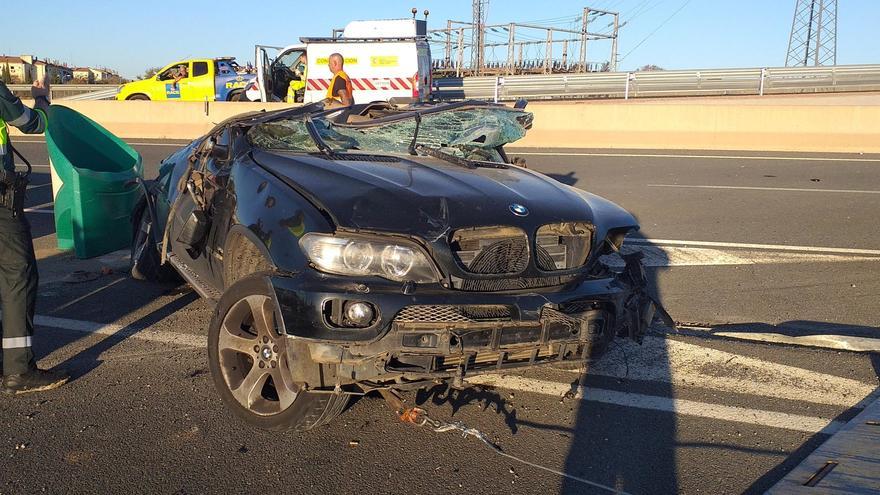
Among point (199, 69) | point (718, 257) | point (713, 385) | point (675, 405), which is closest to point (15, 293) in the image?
point (675, 405)

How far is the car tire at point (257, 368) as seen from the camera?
3.46 m

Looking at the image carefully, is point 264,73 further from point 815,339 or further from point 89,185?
point 815,339

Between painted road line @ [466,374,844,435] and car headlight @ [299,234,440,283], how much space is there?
1.12m

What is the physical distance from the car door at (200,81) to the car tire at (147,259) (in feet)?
66.4

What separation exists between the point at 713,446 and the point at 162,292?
4.27m

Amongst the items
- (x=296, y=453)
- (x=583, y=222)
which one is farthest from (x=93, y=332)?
(x=583, y=222)

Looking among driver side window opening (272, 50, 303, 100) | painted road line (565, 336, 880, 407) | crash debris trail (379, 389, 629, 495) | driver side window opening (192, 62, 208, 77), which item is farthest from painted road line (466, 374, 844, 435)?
driver side window opening (192, 62, 208, 77)

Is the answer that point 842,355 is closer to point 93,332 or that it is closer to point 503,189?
point 503,189

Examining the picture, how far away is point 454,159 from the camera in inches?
181

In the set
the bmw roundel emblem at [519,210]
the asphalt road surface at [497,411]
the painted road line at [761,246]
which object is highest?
the bmw roundel emblem at [519,210]

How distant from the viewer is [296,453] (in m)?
3.47

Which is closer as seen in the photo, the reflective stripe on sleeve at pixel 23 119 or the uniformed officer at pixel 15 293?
the uniformed officer at pixel 15 293

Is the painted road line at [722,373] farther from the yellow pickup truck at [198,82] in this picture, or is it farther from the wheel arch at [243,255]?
the yellow pickup truck at [198,82]

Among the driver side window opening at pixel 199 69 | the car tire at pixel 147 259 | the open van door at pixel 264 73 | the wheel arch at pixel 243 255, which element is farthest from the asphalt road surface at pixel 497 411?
the driver side window opening at pixel 199 69
